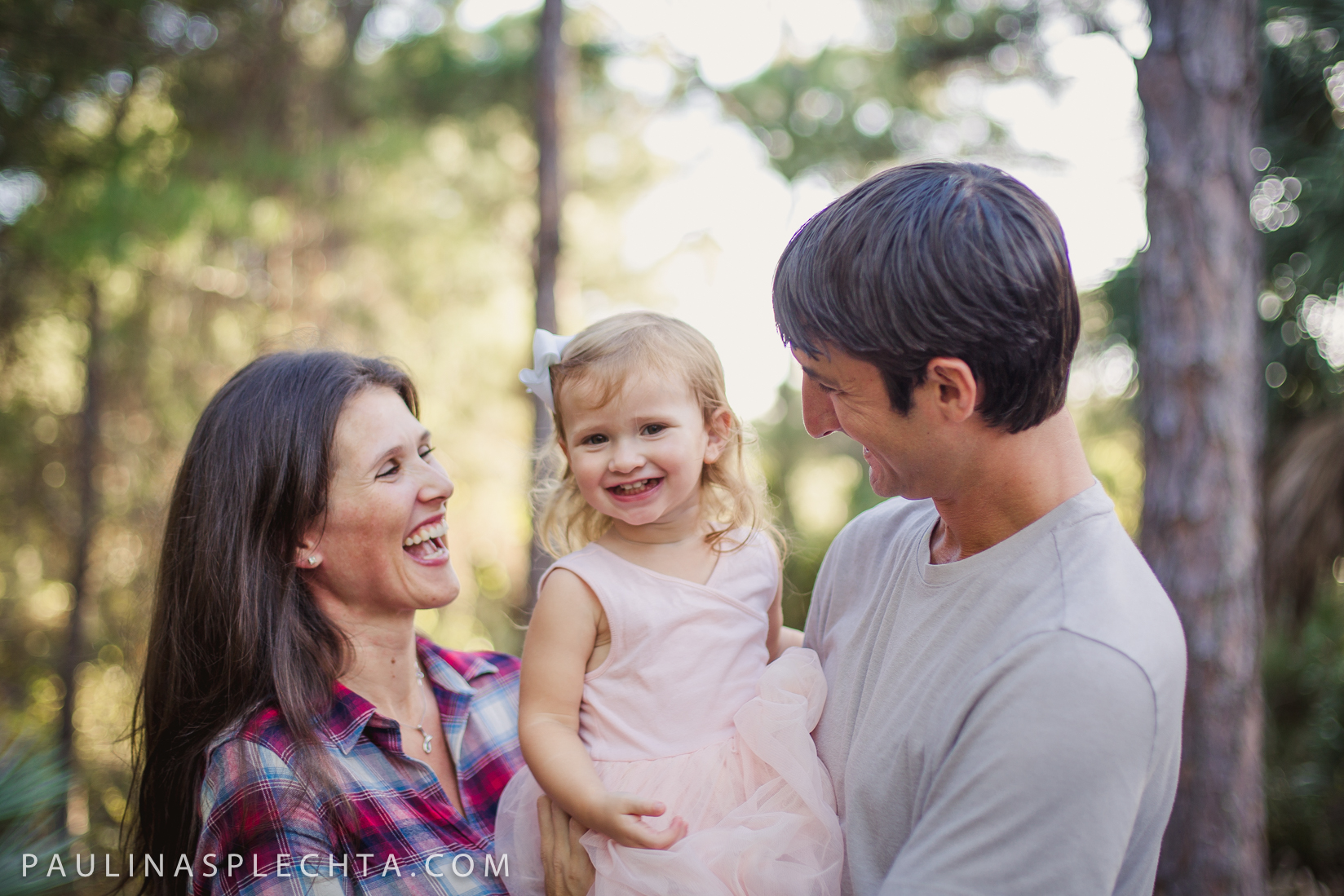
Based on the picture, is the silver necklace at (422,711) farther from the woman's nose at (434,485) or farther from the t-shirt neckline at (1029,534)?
the t-shirt neckline at (1029,534)

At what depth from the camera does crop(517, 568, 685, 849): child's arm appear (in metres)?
1.77

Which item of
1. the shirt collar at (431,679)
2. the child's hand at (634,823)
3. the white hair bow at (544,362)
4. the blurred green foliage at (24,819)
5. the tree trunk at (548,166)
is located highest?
the tree trunk at (548,166)

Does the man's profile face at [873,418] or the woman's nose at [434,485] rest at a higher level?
the man's profile face at [873,418]

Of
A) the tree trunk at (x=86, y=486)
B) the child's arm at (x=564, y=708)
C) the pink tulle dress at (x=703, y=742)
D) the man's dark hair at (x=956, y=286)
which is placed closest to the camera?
the man's dark hair at (x=956, y=286)

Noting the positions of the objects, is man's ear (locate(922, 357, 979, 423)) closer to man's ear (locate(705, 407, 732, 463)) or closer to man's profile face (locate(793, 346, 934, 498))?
man's profile face (locate(793, 346, 934, 498))

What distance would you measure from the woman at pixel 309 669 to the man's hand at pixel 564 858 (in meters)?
0.24

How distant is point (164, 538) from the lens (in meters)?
2.21

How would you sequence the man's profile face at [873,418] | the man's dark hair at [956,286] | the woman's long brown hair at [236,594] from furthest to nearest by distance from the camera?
the woman's long brown hair at [236,594], the man's profile face at [873,418], the man's dark hair at [956,286]

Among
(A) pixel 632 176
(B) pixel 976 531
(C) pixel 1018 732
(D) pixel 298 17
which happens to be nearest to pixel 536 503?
(B) pixel 976 531

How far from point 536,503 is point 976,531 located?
1.65 meters

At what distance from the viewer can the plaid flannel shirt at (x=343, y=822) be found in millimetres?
1780

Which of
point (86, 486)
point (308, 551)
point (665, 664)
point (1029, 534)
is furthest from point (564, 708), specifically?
point (86, 486)

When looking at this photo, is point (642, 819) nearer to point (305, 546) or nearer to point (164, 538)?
point (305, 546)

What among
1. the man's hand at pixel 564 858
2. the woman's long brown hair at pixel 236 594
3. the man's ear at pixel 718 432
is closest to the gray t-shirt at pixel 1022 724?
the man's hand at pixel 564 858
